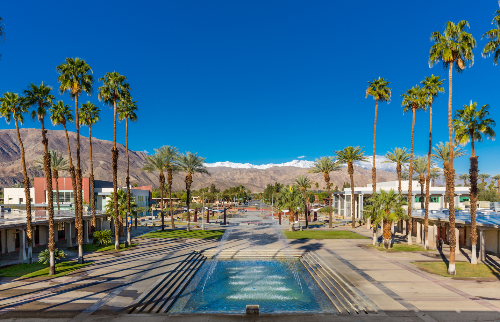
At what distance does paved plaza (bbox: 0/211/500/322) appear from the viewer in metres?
15.0

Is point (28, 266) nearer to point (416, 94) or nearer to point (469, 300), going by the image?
point (469, 300)

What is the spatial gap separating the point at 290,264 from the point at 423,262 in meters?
11.2

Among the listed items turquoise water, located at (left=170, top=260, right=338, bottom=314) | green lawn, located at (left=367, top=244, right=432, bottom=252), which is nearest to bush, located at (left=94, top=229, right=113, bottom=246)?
turquoise water, located at (left=170, top=260, right=338, bottom=314)

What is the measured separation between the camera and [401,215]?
31188 millimetres

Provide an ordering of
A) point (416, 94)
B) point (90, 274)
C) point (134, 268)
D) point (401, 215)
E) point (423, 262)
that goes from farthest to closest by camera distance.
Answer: point (416, 94) → point (401, 215) → point (423, 262) → point (134, 268) → point (90, 274)

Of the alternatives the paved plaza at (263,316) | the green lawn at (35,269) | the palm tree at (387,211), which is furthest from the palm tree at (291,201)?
the green lawn at (35,269)

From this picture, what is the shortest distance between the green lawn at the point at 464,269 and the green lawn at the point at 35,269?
27.1 m

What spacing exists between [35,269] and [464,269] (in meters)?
32.6

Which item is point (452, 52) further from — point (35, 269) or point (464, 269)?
point (35, 269)

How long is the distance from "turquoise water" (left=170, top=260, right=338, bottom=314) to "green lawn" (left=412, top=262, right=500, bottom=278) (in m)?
9.38

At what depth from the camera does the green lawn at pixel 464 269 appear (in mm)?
22047

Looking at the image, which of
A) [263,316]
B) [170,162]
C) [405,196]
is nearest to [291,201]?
[170,162]

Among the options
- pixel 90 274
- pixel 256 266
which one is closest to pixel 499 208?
pixel 256 266

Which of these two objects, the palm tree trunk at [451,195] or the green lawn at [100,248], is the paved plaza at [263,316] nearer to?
the palm tree trunk at [451,195]
